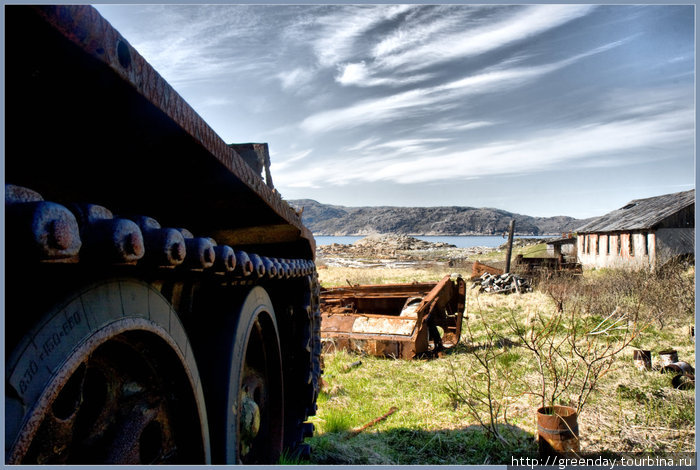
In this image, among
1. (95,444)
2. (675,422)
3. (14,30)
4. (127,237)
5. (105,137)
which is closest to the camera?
(14,30)

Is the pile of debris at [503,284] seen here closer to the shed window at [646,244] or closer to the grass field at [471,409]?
the grass field at [471,409]

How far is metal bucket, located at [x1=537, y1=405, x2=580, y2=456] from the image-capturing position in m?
3.46

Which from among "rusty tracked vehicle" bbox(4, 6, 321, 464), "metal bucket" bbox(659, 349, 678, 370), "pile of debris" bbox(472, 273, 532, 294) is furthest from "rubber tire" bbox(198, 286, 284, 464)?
"pile of debris" bbox(472, 273, 532, 294)

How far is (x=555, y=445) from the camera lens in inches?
137

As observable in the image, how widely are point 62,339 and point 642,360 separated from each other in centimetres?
706

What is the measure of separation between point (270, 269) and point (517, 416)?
3666 millimetres

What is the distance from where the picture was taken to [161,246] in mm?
1095

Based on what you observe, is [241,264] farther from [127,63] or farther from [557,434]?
[557,434]

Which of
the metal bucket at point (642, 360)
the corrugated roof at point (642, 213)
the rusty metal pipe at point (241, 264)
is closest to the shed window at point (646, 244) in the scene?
the corrugated roof at point (642, 213)

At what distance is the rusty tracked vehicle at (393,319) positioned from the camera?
7.45m

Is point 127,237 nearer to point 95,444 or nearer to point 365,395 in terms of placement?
point 95,444

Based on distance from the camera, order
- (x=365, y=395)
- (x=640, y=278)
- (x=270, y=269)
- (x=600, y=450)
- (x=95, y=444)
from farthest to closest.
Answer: (x=640, y=278) → (x=365, y=395) → (x=600, y=450) → (x=270, y=269) → (x=95, y=444)

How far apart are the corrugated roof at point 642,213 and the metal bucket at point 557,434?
20558 mm

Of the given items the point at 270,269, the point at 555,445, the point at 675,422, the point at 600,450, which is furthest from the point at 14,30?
the point at 675,422
